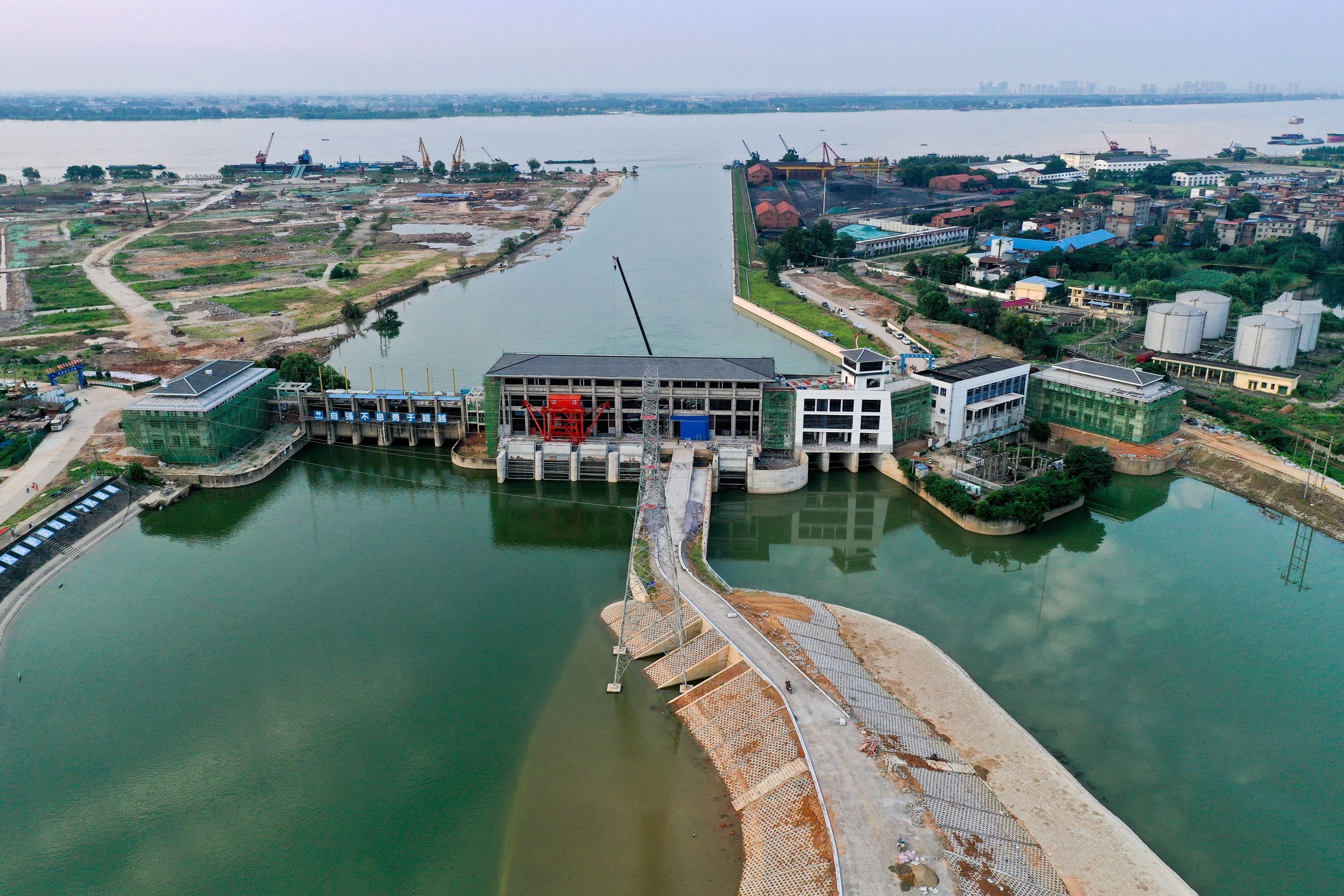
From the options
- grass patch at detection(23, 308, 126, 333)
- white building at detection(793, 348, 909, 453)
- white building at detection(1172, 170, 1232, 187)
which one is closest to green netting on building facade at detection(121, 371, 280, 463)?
white building at detection(793, 348, 909, 453)

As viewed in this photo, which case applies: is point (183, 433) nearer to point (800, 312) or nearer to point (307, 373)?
point (307, 373)

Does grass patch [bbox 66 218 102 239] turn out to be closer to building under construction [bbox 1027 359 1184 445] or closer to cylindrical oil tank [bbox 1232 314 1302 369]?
building under construction [bbox 1027 359 1184 445]

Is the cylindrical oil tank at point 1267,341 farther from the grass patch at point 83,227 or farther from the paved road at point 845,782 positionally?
the grass patch at point 83,227

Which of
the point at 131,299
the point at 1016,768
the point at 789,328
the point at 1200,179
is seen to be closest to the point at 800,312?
the point at 789,328

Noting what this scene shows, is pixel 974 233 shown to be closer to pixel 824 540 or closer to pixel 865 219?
pixel 865 219

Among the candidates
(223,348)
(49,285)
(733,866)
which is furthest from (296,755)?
(49,285)

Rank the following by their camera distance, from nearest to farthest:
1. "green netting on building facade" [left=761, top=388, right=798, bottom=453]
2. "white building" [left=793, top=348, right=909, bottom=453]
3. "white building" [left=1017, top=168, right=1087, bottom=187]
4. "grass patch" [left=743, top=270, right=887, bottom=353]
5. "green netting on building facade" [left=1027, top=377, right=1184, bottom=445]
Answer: "white building" [left=793, top=348, right=909, bottom=453]
"green netting on building facade" [left=761, top=388, right=798, bottom=453]
"green netting on building facade" [left=1027, top=377, right=1184, bottom=445]
"grass patch" [left=743, top=270, right=887, bottom=353]
"white building" [left=1017, top=168, right=1087, bottom=187]
